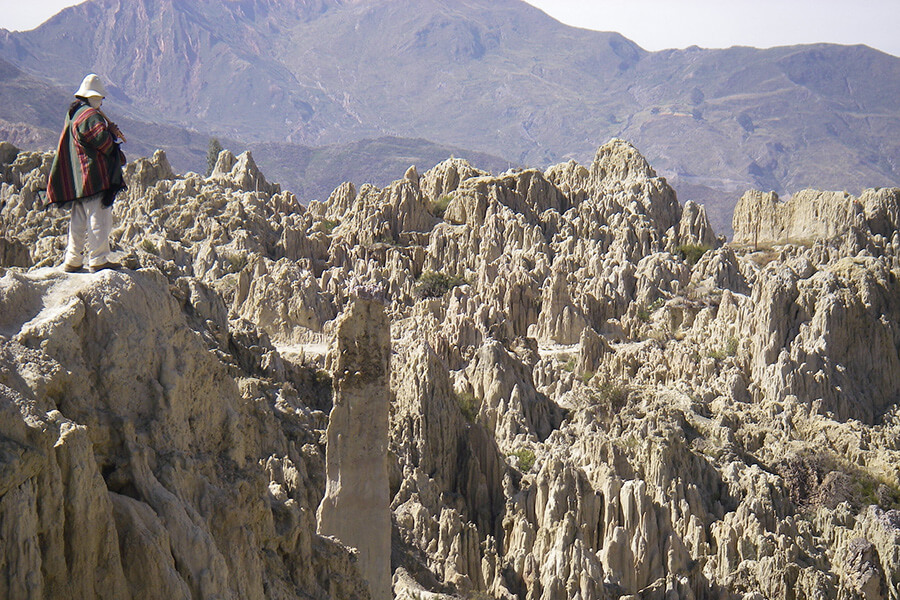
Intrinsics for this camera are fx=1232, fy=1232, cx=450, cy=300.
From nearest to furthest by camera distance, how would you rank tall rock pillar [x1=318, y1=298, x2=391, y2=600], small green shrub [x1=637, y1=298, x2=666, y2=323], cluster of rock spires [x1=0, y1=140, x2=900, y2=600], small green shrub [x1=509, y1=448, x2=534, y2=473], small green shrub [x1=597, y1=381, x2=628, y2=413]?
cluster of rock spires [x1=0, y1=140, x2=900, y2=600] < tall rock pillar [x1=318, y1=298, x2=391, y2=600] < small green shrub [x1=509, y1=448, x2=534, y2=473] < small green shrub [x1=597, y1=381, x2=628, y2=413] < small green shrub [x1=637, y1=298, x2=666, y2=323]

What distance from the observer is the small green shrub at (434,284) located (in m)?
56.2

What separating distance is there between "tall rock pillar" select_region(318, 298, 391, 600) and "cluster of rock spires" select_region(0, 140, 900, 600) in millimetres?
39

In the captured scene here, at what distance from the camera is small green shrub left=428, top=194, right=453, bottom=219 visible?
216 ft

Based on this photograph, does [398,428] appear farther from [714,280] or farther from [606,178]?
[606,178]

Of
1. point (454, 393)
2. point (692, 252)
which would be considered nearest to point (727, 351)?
point (692, 252)

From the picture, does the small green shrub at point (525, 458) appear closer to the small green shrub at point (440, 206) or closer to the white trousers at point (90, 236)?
the white trousers at point (90, 236)

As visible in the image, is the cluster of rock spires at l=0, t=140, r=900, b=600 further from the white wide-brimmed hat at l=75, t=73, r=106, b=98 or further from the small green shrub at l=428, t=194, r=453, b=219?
the white wide-brimmed hat at l=75, t=73, r=106, b=98

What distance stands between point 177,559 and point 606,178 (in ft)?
201

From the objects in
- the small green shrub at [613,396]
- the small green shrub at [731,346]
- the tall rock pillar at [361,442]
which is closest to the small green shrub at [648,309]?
the small green shrub at [731,346]

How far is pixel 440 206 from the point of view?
66312 mm

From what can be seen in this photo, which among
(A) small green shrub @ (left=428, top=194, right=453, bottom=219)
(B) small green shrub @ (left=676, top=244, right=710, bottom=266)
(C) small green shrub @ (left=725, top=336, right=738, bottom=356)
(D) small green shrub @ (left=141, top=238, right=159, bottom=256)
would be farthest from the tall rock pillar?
(A) small green shrub @ (left=428, top=194, right=453, bottom=219)

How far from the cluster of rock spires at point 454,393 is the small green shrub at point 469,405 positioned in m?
0.17

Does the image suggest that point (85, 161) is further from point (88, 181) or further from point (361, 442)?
point (361, 442)

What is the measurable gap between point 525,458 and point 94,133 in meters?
25.3
